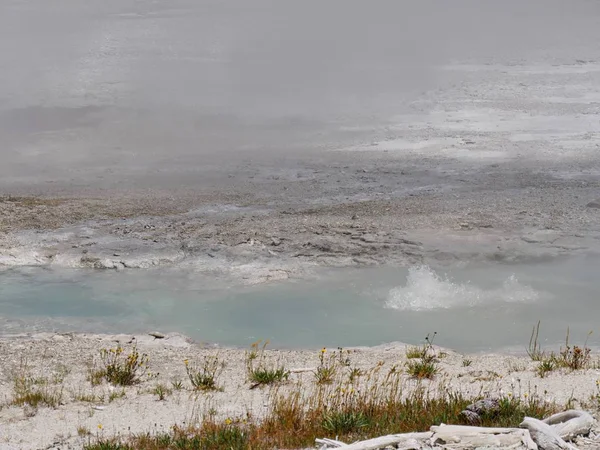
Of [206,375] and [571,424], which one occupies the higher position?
[571,424]

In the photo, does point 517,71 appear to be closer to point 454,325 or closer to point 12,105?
point 12,105

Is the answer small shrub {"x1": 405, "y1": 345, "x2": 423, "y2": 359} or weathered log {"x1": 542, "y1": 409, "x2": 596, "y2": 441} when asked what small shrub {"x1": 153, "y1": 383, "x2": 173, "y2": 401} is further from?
weathered log {"x1": 542, "y1": 409, "x2": 596, "y2": 441}

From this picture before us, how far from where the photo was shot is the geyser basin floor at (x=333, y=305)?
10164mm

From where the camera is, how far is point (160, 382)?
27.1ft

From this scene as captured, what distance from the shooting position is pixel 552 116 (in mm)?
21078

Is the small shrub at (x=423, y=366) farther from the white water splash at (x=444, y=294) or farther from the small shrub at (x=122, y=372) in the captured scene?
the small shrub at (x=122, y=372)

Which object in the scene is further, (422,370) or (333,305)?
(333,305)

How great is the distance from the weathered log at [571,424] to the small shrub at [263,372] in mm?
3069

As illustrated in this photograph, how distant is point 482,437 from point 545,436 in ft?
1.29

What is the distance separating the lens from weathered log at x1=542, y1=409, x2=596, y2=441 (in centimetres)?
538

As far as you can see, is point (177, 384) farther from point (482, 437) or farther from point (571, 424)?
point (571, 424)

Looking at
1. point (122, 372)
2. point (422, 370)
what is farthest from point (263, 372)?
→ point (422, 370)

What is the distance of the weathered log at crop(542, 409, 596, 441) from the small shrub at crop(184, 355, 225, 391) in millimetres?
3412

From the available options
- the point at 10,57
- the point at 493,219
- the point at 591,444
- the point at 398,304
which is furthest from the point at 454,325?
the point at 10,57
